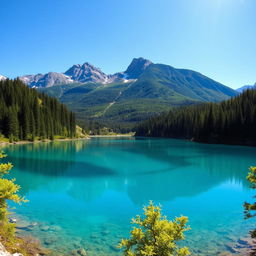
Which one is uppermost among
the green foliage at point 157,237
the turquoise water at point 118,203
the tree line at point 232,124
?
the tree line at point 232,124

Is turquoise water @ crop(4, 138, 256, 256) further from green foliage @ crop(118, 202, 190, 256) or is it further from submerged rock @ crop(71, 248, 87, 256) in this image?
green foliage @ crop(118, 202, 190, 256)

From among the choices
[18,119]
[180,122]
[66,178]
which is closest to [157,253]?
[66,178]

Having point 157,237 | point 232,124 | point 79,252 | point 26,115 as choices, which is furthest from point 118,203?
point 232,124

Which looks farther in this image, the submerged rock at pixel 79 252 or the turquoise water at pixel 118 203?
the turquoise water at pixel 118 203

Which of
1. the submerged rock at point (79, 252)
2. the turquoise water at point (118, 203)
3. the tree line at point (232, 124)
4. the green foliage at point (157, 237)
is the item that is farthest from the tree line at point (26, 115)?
the green foliage at point (157, 237)

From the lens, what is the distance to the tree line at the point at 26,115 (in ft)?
314

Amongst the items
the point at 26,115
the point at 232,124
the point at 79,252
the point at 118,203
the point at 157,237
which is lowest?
the point at 118,203

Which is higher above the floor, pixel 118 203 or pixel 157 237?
pixel 157 237

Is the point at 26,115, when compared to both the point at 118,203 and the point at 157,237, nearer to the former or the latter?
the point at 118,203

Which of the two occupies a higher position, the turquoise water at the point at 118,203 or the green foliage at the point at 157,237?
the green foliage at the point at 157,237

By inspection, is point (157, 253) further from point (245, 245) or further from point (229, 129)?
point (229, 129)

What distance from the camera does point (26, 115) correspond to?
341ft

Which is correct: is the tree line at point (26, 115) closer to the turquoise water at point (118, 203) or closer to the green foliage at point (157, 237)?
the turquoise water at point (118, 203)

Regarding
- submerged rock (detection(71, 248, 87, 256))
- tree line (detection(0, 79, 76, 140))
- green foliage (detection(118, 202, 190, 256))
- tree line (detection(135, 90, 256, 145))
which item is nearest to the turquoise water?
submerged rock (detection(71, 248, 87, 256))
